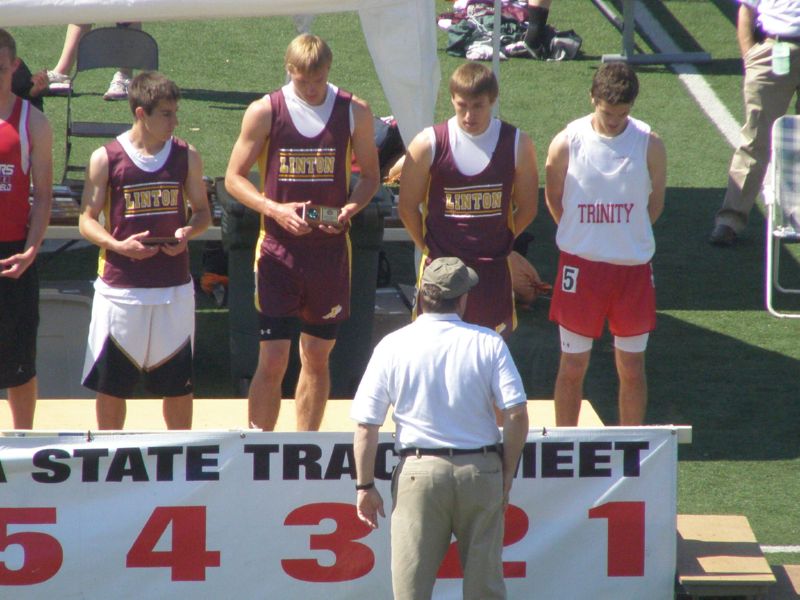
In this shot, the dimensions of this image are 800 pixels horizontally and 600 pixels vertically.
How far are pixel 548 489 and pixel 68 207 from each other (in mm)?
3887

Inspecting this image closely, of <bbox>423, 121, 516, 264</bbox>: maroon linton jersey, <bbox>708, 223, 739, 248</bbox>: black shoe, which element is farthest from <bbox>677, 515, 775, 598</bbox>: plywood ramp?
<bbox>708, 223, 739, 248</bbox>: black shoe

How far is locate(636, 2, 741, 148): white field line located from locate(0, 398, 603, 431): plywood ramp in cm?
678

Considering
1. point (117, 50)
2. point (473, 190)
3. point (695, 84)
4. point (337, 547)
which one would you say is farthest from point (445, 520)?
point (695, 84)

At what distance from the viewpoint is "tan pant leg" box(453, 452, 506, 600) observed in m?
4.71

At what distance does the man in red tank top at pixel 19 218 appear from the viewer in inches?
232

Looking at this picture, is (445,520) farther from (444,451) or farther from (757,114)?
(757,114)

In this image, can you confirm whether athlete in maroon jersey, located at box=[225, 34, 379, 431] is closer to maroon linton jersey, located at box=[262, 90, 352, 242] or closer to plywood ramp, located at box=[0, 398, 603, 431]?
maroon linton jersey, located at box=[262, 90, 352, 242]

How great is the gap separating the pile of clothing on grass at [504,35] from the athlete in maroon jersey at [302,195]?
29.6ft

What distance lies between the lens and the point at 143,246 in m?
5.80

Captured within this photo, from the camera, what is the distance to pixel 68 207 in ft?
26.7

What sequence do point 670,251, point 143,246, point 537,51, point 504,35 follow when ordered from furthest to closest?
point 537,51 < point 504,35 < point 670,251 < point 143,246

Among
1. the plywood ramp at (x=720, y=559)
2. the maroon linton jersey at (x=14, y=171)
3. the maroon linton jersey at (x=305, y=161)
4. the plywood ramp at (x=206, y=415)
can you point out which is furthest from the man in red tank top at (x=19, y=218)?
the plywood ramp at (x=720, y=559)

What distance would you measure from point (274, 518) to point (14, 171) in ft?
6.19

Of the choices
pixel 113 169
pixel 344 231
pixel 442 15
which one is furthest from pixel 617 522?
pixel 442 15
